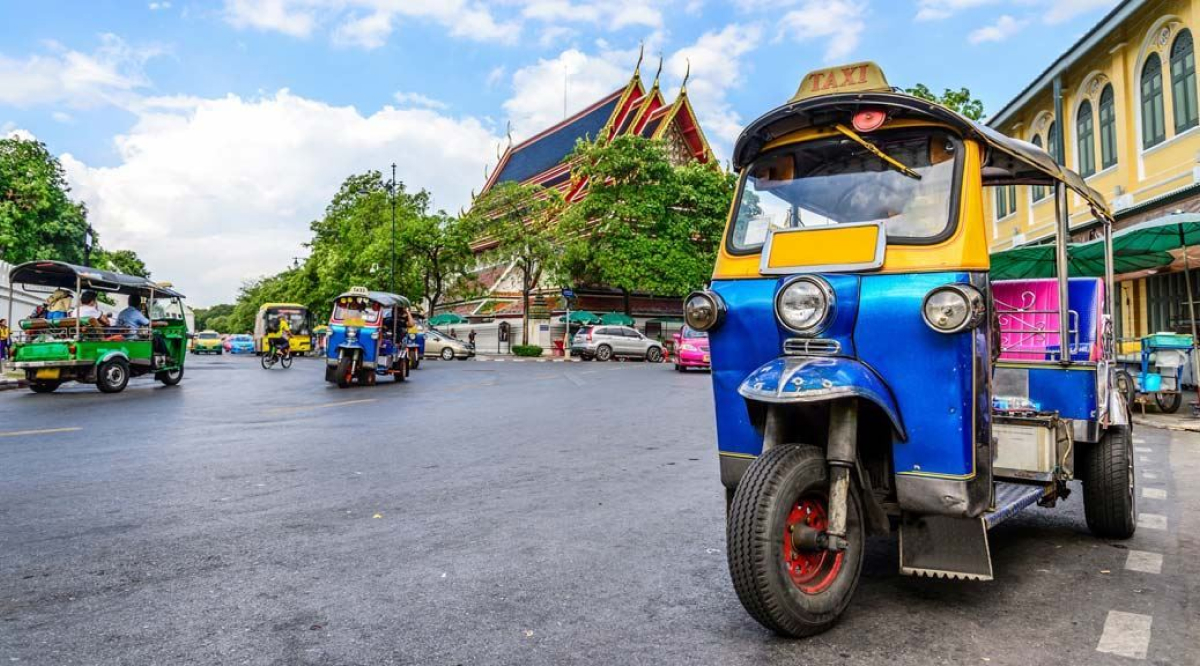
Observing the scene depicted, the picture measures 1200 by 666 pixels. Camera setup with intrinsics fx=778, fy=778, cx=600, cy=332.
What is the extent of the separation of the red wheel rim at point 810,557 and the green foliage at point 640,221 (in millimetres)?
31969

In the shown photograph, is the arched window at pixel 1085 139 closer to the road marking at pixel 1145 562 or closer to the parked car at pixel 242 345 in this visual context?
the road marking at pixel 1145 562

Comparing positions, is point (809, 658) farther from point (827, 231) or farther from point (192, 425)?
point (192, 425)

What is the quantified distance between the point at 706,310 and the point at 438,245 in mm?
35508

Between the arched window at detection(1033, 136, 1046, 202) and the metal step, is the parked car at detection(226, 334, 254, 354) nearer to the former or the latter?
the arched window at detection(1033, 136, 1046, 202)

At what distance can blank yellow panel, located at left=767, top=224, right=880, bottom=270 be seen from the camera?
3188 millimetres

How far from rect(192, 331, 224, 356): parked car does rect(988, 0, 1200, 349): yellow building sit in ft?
166

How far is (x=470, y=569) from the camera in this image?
11.8ft

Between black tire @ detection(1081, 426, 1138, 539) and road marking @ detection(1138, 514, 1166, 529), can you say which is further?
road marking @ detection(1138, 514, 1166, 529)

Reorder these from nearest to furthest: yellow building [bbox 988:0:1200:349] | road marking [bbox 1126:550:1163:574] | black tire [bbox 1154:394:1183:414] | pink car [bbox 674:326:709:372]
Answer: road marking [bbox 1126:550:1163:574] < black tire [bbox 1154:394:1183:414] < yellow building [bbox 988:0:1200:349] < pink car [bbox 674:326:709:372]

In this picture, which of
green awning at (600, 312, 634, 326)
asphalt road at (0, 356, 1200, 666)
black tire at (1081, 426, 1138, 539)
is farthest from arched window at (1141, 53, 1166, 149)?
green awning at (600, 312, 634, 326)

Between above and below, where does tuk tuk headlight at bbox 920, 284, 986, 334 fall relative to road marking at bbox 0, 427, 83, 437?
above

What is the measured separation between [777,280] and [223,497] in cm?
395

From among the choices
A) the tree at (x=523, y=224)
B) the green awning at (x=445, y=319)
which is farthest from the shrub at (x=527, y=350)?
the green awning at (x=445, y=319)

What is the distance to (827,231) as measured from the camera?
3344 mm
